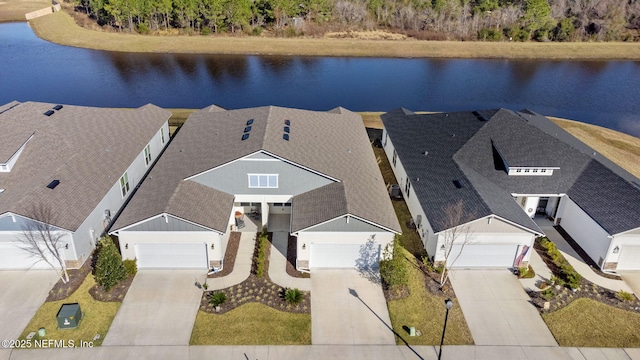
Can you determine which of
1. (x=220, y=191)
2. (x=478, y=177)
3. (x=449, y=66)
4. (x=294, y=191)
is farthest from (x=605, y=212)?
(x=449, y=66)

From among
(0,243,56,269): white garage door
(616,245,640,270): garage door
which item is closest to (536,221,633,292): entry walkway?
(616,245,640,270): garage door

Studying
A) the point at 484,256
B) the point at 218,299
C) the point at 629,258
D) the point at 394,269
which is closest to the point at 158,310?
the point at 218,299

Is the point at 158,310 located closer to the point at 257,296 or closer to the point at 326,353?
the point at 257,296

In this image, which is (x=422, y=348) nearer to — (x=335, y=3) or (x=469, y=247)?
(x=469, y=247)

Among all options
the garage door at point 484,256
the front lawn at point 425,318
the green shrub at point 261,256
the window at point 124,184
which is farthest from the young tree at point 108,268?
the garage door at point 484,256

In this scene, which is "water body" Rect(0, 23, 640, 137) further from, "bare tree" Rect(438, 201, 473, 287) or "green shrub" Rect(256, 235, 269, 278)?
"bare tree" Rect(438, 201, 473, 287)
